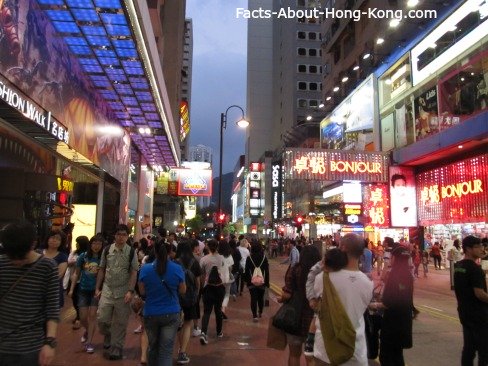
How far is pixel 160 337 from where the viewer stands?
17.0 ft

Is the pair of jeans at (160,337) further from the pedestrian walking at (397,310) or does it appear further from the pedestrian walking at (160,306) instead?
the pedestrian walking at (397,310)

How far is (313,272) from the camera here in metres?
4.74

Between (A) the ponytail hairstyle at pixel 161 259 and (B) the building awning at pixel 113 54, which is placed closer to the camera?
(A) the ponytail hairstyle at pixel 161 259

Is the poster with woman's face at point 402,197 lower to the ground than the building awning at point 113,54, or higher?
lower

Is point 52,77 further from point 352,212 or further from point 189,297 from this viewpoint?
point 352,212

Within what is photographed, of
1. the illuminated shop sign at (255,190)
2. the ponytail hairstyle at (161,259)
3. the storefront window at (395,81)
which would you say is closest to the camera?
the ponytail hairstyle at (161,259)

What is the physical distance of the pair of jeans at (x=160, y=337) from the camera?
513cm

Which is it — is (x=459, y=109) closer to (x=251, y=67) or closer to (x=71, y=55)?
(x=71, y=55)

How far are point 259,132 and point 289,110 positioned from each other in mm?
32275

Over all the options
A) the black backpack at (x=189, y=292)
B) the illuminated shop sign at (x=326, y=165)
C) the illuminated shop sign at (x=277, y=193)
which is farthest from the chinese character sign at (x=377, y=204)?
the illuminated shop sign at (x=277, y=193)

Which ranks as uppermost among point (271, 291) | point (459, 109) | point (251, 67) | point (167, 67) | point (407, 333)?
point (251, 67)

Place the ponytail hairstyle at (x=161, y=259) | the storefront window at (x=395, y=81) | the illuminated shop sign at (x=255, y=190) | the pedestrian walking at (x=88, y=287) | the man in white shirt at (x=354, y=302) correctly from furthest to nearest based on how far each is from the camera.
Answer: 1. the illuminated shop sign at (x=255, y=190)
2. the storefront window at (x=395, y=81)
3. the pedestrian walking at (x=88, y=287)
4. the ponytail hairstyle at (x=161, y=259)
5. the man in white shirt at (x=354, y=302)

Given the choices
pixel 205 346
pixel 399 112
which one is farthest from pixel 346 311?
pixel 399 112

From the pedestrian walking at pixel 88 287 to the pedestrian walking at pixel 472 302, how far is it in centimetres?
507
